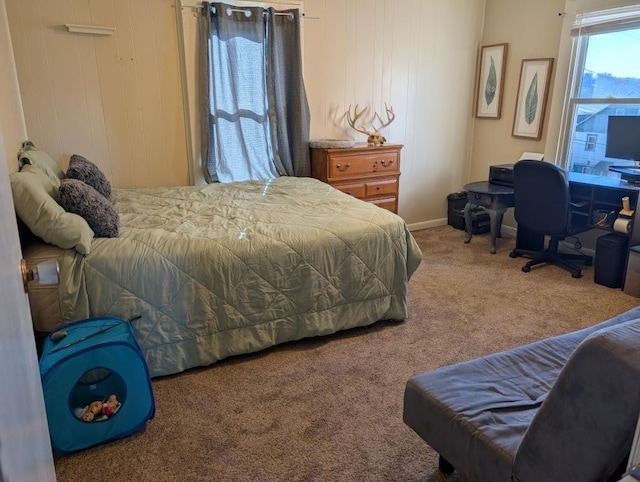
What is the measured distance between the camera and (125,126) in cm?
364

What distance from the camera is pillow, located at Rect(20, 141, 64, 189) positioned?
268 centimetres

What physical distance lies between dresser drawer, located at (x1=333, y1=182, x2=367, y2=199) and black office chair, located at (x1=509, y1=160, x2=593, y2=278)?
1.27 m

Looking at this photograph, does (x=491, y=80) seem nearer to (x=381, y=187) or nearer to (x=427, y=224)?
(x=427, y=224)

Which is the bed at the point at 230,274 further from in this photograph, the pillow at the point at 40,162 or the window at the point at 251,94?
the window at the point at 251,94

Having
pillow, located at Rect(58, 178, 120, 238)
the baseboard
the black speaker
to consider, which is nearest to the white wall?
pillow, located at Rect(58, 178, 120, 238)

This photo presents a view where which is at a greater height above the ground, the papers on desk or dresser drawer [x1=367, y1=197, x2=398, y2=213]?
the papers on desk

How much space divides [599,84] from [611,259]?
1528 millimetres

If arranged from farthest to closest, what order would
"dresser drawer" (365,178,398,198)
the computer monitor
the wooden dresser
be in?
"dresser drawer" (365,178,398,198), the wooden dresser, the computer monitor

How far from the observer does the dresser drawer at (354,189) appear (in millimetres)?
4180

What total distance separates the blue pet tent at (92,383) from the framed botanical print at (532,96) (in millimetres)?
4038

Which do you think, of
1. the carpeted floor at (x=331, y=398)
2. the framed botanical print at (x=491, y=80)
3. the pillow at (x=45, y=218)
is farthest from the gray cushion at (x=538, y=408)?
the framed botanical print at (x=491, y=80)

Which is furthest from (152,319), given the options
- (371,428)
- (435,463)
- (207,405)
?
(435,463)

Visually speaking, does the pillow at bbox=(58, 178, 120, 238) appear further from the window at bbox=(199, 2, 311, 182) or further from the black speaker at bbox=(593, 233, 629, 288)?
the black speaker at bbox=(593, 233, 629, 288)

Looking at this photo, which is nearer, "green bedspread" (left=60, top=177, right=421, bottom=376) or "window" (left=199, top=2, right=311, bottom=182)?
"green bedspread" (left=60, top=177, right=421, bottom=376)
